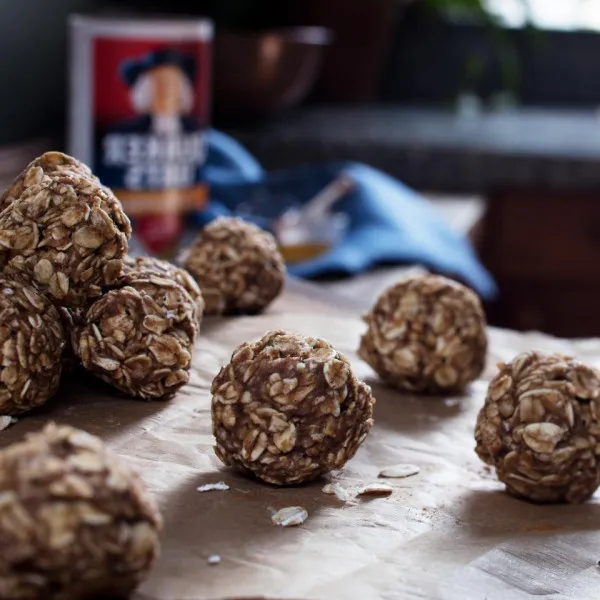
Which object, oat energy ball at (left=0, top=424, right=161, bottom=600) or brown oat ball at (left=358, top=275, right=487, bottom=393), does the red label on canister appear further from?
oat energy ball at (left=0, top=424, right=161, bottom=600)

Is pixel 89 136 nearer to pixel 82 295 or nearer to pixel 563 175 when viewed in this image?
pixel 82 295

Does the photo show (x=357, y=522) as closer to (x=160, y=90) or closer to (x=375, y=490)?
(x=375, y=490)

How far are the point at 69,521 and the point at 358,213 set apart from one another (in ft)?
4.63

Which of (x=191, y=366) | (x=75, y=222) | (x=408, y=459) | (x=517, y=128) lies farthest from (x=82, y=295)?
(x=517, y=128)

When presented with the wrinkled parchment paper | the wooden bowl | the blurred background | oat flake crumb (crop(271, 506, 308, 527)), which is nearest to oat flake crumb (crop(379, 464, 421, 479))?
the wrinkled parchment paper

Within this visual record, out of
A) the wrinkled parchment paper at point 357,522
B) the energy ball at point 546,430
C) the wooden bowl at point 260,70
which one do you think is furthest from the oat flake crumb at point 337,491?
the wooden bowl at point 260,70

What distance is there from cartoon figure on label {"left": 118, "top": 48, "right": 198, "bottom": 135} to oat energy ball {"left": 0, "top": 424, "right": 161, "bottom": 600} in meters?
1.03

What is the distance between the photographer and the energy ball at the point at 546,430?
0.87m

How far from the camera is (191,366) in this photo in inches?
42.0

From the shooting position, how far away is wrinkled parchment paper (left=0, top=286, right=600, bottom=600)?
710mm

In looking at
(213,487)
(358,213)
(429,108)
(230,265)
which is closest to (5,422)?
(213,487)

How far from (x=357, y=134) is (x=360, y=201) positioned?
0.75 m

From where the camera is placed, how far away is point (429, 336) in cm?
108

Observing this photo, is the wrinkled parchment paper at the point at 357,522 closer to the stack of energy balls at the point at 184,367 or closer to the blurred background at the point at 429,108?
the stack of energy balls at the point at 184,367
